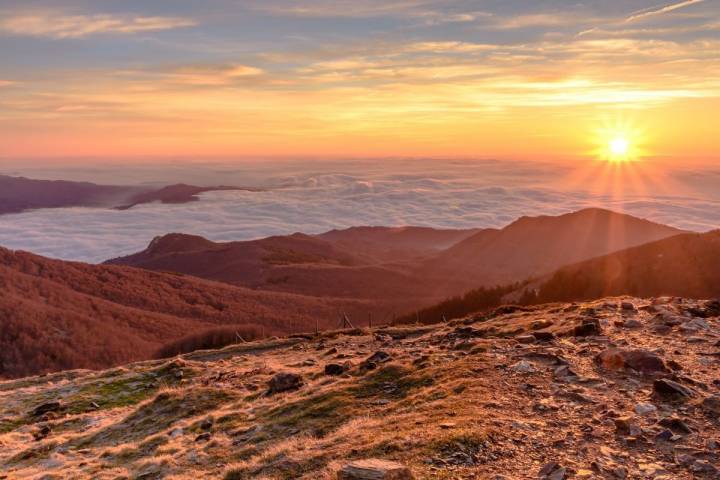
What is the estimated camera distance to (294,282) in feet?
293

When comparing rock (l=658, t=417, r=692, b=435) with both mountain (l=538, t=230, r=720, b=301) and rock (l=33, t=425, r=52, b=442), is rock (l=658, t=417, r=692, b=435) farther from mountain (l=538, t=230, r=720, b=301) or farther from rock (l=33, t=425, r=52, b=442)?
mountain (l=538, t=230, r=720, b=301)

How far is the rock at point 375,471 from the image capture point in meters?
6.88

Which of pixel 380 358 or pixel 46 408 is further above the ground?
pixel 380 358

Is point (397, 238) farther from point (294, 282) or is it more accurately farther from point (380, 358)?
point (380, 358)

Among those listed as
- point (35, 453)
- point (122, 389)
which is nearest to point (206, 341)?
point (122, 389)

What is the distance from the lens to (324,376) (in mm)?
15242

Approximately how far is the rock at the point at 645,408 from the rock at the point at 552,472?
8.35 feet

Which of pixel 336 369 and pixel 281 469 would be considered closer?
pixel 281 469

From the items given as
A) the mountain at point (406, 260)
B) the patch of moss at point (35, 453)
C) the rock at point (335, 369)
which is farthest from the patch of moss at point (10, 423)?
the mountain at point (406, 260)

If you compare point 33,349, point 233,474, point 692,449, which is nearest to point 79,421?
point 233,474

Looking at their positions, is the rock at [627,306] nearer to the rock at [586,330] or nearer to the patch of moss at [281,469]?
the rock at [586,330]

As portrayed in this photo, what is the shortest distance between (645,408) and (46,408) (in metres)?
18.3

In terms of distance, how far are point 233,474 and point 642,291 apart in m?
27.3

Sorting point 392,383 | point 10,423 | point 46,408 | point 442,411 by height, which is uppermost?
point 442,411
